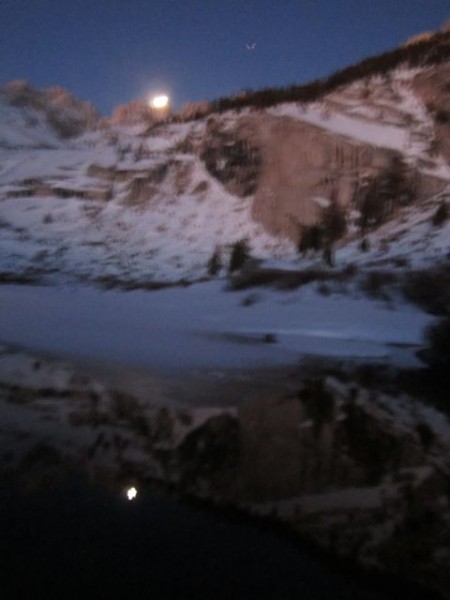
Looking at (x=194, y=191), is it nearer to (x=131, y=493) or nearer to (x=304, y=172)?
(x=304, y=172)

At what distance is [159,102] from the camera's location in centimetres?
6594

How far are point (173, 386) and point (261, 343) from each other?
20.6ft

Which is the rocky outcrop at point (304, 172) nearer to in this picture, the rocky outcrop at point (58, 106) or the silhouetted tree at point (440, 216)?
the silhouetted tree at point (440, 216)

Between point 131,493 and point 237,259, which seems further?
point 237,259

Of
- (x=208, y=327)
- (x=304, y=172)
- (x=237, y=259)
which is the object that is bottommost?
(x=208, y=327)

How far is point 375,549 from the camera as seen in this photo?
13.6 feet

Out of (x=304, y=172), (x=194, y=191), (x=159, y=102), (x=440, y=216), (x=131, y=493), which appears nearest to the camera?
(x=131, y=493)

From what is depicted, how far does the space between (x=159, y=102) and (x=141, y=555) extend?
6627 centimetres

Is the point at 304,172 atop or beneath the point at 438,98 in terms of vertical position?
beneath

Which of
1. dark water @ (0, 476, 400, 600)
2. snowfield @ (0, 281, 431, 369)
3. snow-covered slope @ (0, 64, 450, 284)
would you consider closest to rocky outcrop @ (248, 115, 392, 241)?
snow-covered slope @ (0, 64, 450, 284)

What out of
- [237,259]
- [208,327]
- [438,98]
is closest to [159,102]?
[438,98]

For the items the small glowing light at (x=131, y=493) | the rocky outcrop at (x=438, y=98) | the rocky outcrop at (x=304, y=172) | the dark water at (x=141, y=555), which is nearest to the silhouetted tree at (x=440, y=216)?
the rocky outcrop at (x=304, y=172)

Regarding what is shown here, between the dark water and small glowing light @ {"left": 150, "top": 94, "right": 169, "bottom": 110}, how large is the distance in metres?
64.4

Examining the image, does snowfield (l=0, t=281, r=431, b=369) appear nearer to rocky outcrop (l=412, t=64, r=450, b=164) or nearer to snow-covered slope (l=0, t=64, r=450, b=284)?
snow-covered slope (l=0, t=64, r=450, b=284)
